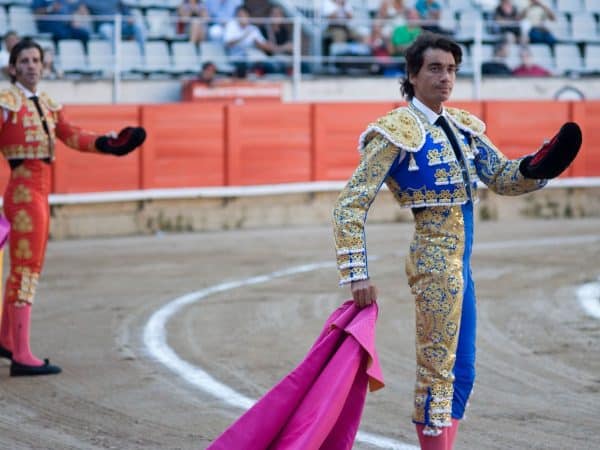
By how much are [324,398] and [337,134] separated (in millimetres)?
10152

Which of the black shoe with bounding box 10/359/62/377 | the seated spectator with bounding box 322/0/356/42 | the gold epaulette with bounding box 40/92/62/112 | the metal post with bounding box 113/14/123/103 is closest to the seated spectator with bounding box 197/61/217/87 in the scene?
the metal post with bounding box 113/14/123/103

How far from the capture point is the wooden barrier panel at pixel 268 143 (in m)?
13.5

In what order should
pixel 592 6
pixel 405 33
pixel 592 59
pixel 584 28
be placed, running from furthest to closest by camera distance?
pixel 592 6, pixel 584 28, pixel 592 59, pixel 405 33

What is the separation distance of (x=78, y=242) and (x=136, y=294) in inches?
129

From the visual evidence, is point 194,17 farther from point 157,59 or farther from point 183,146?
point 183,146

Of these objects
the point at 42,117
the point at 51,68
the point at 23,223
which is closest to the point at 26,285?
the point at 23,223

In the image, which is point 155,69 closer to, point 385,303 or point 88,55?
point 88,55

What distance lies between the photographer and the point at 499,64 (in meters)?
16.5

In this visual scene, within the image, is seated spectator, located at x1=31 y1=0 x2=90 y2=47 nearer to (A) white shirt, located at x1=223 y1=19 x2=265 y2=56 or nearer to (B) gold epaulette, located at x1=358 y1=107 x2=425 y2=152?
(A) white shirt, located at x1=223 y1=19 x2=265 y2=56

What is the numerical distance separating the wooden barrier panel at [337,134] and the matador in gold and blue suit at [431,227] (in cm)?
978

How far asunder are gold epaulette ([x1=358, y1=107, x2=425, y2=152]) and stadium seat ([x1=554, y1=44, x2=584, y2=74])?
43.6 feet

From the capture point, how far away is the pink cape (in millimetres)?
3930

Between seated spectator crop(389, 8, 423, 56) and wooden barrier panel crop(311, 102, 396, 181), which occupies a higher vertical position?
seated spectator crop(389, 8, 423, 56)

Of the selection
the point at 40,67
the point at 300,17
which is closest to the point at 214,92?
the point at 300,17
